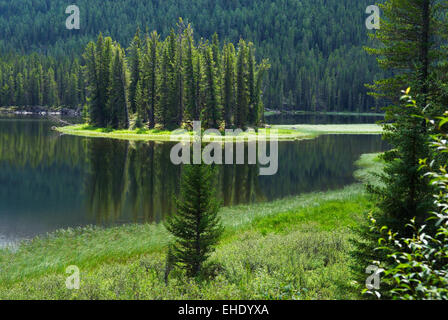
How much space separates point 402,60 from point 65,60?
559ft

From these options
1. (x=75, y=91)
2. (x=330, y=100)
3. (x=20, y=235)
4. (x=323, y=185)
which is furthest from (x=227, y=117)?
(x=330, y=100)

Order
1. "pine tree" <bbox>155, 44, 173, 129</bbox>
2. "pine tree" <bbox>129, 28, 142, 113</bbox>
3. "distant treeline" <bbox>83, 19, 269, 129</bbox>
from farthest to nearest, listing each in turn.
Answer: "pine tree" <bbox>129, 28, 142, 113</bbox> → "pine tree" <bbox>155, 44, 173, 129</bbox> → "distant treeline" <bbox>83, 19, 269, 129</bbox>

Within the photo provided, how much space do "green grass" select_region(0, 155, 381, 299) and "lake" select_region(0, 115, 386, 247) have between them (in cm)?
254

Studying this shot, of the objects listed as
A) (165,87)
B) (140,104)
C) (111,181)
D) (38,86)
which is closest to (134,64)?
(140,104)

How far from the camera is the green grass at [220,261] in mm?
9078

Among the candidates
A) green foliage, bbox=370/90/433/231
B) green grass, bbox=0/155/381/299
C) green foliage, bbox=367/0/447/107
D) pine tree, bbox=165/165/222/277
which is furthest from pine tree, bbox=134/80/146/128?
green foliage, bbox=370/90/433/231

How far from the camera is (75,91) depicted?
5517 inches

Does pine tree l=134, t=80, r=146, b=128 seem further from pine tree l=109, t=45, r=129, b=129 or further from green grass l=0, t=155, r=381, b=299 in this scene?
green grass l=0, t=155, r=381, b=299

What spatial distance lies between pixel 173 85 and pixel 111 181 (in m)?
47.8

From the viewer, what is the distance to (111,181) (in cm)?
3259

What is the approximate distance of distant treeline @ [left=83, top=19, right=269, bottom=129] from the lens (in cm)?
7519

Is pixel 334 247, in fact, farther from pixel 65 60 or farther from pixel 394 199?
pixel 65 60
